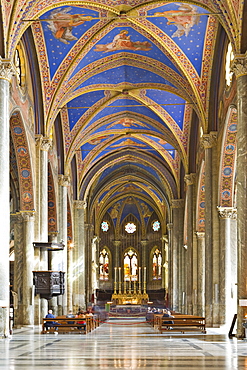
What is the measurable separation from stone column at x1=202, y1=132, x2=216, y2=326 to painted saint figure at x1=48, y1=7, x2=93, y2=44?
7.34 m

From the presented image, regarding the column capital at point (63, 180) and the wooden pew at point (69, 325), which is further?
the column capital at point (63, 180)

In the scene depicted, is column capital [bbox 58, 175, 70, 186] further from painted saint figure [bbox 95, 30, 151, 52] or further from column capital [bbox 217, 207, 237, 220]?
column capital [bbox 217, 207, 237, 220]

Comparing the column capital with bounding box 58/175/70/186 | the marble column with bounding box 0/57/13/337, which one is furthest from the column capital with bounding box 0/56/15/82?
the column capital with bounding box 58/175/70/186

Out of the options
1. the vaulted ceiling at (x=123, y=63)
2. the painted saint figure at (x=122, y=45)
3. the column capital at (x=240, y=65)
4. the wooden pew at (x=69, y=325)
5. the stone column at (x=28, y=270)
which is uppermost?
the painted saint figure at (x=122, y=45)

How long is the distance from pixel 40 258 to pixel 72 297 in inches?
533

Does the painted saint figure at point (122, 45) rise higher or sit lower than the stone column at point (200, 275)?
higher

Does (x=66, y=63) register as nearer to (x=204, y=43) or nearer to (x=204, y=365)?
(x=204, y=43)

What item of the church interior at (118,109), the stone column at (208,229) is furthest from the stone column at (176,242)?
the stone column at (208,229)

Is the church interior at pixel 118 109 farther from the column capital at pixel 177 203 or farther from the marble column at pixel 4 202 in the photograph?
the column capital at pixel 177 203

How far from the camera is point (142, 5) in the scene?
2225 cm

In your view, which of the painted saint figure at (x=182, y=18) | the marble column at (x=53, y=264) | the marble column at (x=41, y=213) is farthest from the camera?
the marble column at (x=53, y=264)

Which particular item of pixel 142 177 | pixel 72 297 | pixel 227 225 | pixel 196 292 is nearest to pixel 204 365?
pixel 227 225

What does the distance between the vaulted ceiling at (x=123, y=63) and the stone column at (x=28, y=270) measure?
4437mm

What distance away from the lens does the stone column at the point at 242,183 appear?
1769 cm
